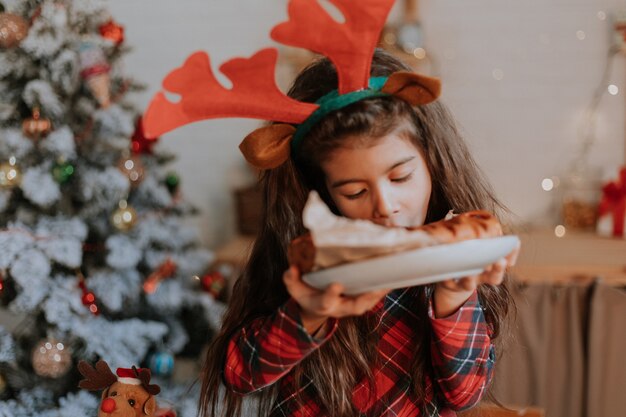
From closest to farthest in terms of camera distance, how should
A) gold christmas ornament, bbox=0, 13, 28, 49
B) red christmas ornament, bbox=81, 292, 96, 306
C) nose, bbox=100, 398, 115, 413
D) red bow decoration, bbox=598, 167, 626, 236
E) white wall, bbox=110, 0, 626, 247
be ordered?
nose, bbox=100, 398, 115, 413 → gold christmas ornament, bbox=0, 13, 28, 49 → red christmas ornament, bbox=81, 292, 96, 306 → red bow decoration, bbox=598, 167, 626, 236 → white wall, bbox=110, 0, 626, 247

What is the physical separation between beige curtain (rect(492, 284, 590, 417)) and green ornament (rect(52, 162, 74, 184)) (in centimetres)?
132

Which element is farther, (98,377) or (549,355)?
(549,355)

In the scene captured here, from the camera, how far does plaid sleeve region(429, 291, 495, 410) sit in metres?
0.89

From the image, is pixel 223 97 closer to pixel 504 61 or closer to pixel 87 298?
pixel 87 298

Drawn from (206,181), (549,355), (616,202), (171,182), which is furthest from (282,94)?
(206,181)

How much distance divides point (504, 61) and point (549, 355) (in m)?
1.04

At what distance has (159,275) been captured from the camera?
2014 mm

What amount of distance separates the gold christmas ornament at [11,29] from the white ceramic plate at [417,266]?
1265 mm

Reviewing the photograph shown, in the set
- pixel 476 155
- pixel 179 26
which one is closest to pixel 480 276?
pixel 476 155

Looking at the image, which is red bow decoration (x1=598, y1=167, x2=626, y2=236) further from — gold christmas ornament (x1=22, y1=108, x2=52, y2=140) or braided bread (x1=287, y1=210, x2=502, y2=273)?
gold christmas ornament (x1=22, y1=108, x2=52, y2=140)

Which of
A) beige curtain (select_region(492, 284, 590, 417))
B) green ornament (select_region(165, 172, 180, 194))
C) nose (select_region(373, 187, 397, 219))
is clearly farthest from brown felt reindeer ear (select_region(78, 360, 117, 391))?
beige curtain (select_region(492, 284, 590, 417))

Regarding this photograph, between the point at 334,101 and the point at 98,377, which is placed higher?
the point at 334,101

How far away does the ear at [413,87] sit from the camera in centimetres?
83

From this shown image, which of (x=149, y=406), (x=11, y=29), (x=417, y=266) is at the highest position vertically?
(x=11, y=29)
